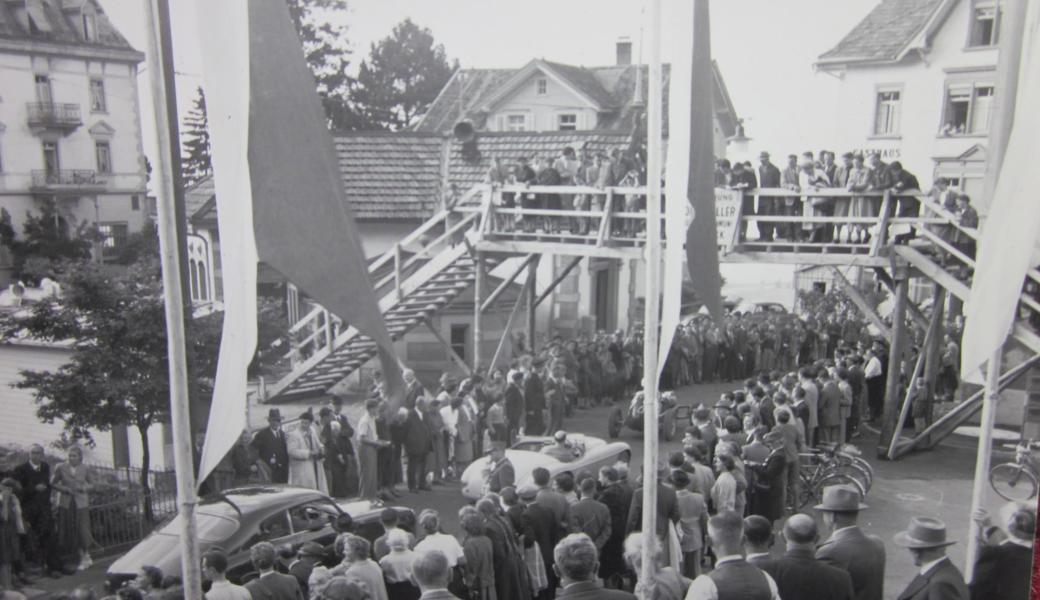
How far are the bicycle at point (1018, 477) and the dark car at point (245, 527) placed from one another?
7.24 m

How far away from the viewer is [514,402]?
1323 cm

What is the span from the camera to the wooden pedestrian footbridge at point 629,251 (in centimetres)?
1192

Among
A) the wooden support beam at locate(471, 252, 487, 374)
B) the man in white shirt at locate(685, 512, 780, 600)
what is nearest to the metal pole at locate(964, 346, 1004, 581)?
the man in white shirt at locate(685, 512, 780, 600)

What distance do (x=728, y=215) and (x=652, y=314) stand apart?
335 inches

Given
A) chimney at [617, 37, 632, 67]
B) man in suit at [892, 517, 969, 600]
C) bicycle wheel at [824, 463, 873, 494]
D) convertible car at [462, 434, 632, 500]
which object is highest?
chimney at [617, 37, 632, 67]

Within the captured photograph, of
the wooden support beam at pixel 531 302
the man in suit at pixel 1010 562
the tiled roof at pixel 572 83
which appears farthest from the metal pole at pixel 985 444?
the wooden support beam at pixel 531 302

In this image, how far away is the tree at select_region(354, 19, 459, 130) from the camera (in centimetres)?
1088

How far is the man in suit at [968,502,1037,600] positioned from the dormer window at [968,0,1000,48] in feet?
22.9

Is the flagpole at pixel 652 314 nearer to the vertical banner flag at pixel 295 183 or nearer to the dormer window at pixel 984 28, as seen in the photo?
the vertical banner flag at pixel 295 183

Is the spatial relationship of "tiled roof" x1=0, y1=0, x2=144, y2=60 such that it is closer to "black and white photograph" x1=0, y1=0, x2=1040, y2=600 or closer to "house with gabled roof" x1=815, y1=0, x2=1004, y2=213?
"black and white photograph" x1=0, y1=0, x2=1040, y2=600

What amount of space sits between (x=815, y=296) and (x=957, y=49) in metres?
14.1

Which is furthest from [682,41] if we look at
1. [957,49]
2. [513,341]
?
[513,341]

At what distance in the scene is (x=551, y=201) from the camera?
596 inches

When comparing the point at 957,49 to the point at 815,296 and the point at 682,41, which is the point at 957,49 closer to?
the point at 682,41
